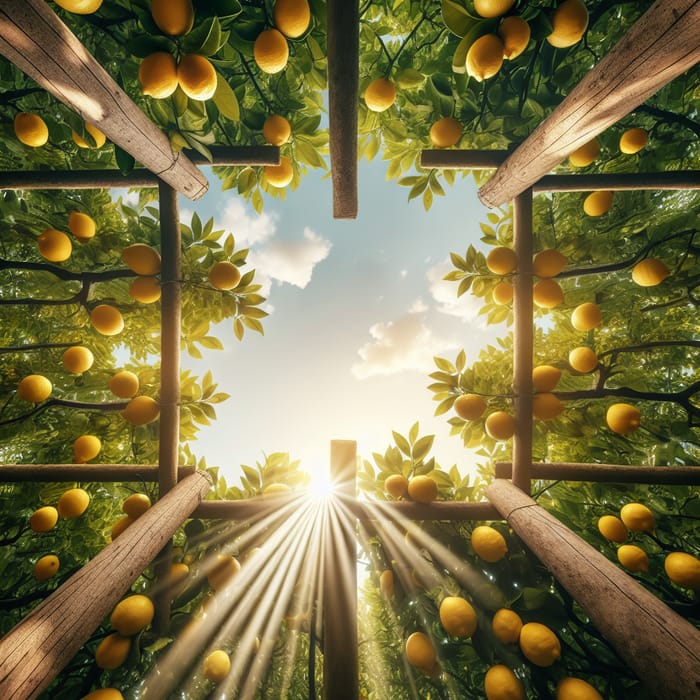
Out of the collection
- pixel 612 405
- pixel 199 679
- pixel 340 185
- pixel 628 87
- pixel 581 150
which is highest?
pixel 581 150

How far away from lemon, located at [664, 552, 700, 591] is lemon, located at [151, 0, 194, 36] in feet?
12.4

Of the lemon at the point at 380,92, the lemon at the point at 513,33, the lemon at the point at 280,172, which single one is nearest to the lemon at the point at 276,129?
the lemon at the point at 280,172

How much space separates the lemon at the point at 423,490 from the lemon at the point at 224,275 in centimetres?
194

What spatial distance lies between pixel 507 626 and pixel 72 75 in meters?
3.39

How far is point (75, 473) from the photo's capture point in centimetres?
210

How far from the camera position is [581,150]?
2.17 m

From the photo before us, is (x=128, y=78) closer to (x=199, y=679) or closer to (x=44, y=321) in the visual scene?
(x=44, y=321)

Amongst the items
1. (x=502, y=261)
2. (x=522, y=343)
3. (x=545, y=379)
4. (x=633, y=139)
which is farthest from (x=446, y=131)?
(x=545, y=379)

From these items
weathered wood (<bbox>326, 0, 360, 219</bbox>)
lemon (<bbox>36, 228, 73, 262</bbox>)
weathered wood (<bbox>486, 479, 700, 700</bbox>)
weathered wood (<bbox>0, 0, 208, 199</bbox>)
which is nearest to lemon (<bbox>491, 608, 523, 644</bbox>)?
weathered wood (<bbox>486, 479, 700, 700</bbox>)

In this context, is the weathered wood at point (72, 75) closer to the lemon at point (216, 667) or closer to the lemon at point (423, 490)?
the lemon at point (423, 490)

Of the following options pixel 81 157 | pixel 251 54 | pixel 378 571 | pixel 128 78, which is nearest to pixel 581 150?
pixel 251 54

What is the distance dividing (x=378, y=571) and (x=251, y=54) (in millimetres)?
3309

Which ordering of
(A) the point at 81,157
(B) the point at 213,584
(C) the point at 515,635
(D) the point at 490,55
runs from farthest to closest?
(A) the point at 81,157 < (B) the point at 213,584 < (C) the point at 515,635 < (D) the point at 490,55

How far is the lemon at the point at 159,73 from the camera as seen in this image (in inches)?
59.2
